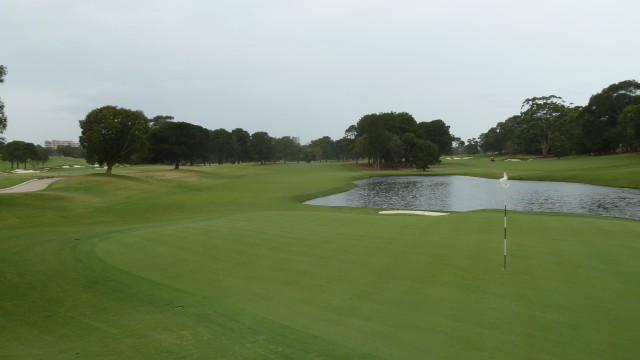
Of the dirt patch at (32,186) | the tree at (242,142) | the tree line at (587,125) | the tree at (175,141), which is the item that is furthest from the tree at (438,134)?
the dirt patch at (32,186)

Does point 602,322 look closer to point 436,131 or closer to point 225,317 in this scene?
point 225,317

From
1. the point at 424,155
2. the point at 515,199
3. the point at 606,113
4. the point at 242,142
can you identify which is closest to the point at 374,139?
the point at 424,155

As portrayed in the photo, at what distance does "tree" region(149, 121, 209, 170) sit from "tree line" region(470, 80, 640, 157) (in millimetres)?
78318

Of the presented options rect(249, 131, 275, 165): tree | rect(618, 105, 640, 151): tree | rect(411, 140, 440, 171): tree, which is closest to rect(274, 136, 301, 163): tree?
rect(249, 131, 275, 165): tree

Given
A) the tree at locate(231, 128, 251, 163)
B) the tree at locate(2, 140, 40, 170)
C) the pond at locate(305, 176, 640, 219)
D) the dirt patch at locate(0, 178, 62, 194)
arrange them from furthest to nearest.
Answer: the tree at locate(231, 128, 251, 163)
the tree at locate(2, 140, 40, 170)
the dirt patch at locate(0, 178, 62, 194)
the pond at locate(305, 176, 640, 219)

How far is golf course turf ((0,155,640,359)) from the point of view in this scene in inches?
261

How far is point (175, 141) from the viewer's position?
283 feet

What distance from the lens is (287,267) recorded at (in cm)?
1097

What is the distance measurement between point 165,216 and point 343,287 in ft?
80.5

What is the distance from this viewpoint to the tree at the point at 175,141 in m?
85.6

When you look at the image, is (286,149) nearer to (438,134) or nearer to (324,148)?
(324,148)

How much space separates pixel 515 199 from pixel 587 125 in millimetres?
66378

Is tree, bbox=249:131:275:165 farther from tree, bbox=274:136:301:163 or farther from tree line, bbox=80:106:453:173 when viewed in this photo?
tree, bbox=274:136:301:163

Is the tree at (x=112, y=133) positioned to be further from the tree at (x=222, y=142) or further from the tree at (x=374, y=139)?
the tree at (x=222, y=142)
